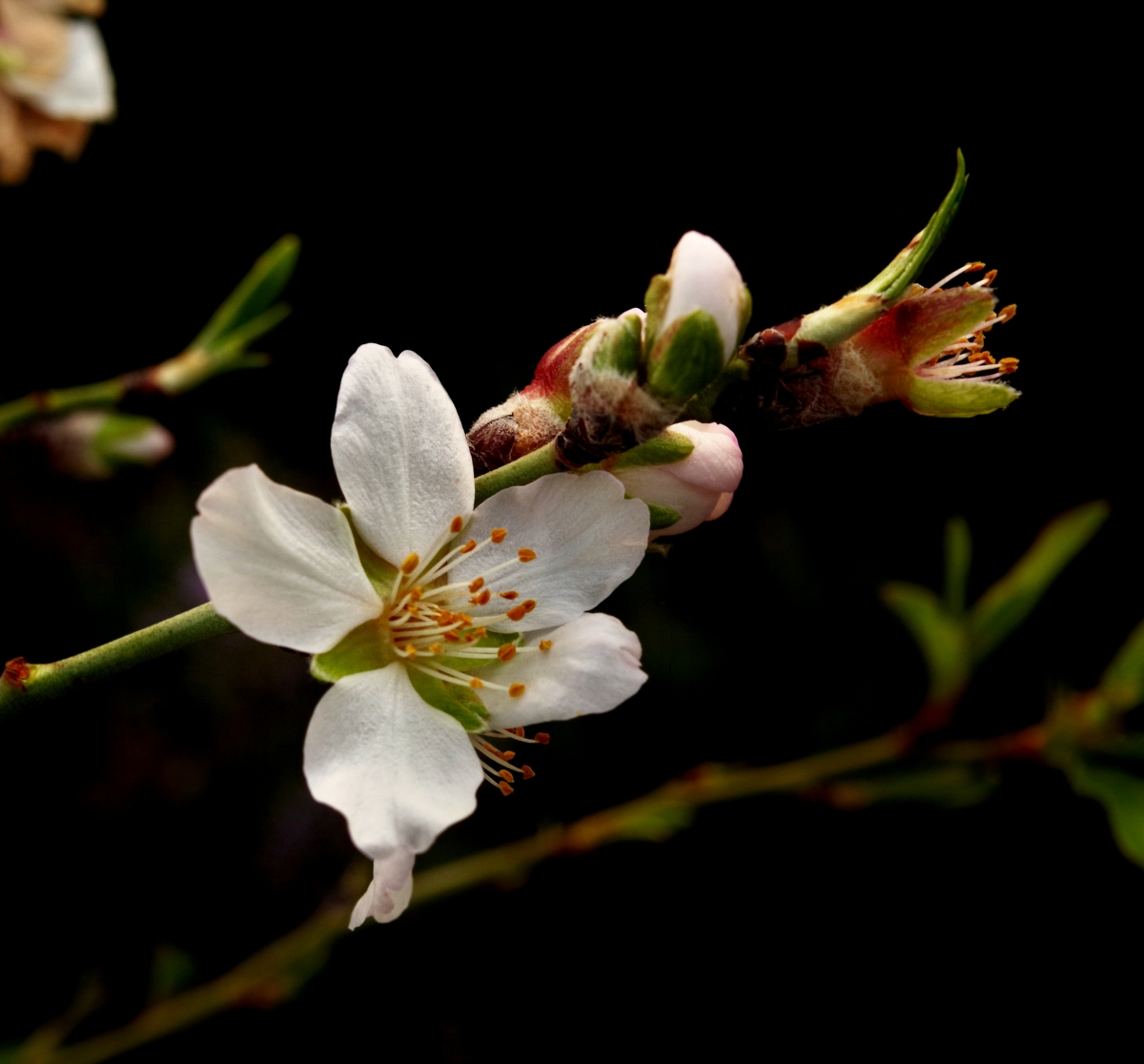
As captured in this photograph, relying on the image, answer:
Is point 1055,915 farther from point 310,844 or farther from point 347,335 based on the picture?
point 347,335

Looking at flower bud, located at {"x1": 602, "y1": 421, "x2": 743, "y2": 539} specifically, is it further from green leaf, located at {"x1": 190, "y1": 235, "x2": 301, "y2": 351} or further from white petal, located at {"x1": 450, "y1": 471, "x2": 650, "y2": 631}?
green leaf, located at {"x1": 190, "y1": 235, "x2": 301, "y2": 351}

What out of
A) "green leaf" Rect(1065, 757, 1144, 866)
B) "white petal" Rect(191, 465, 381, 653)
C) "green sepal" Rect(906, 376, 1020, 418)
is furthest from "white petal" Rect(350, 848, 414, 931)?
"green leaf" Rect(1065, 757, 1144, 866)

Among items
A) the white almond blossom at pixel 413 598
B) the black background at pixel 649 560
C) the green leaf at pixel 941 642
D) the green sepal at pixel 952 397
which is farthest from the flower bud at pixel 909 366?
the black background at pixel 649 560

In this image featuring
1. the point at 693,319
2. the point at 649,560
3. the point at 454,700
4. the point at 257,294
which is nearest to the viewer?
the point at 693,319

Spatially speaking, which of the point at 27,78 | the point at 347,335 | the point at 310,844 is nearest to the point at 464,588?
the point at 27,78

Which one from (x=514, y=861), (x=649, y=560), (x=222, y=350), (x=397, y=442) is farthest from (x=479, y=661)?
(x=649, y=560)

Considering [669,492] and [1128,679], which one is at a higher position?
[669,492]

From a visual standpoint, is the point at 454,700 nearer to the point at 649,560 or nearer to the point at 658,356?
the point at 658,356
